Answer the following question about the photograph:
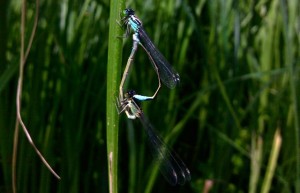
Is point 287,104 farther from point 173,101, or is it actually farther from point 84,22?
point 84,22

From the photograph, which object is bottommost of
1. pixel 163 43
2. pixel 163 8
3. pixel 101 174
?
pixel 101 174

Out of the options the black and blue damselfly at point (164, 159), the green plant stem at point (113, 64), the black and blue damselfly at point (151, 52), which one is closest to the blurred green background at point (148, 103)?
the black and blue damselfly at point (164, 159)

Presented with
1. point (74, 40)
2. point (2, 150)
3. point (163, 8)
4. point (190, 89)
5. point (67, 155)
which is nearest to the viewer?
point (2, 150)

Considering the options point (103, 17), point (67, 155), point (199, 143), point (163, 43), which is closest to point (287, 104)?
point (199, 143)

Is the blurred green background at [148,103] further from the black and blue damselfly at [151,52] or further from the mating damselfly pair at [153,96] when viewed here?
the black and blue damselfly at [151,52]

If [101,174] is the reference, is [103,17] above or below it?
above

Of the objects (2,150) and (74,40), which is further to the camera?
(74,40)
